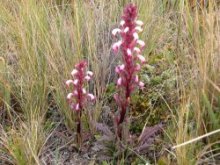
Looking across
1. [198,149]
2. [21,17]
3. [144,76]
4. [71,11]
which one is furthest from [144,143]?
[71,11]

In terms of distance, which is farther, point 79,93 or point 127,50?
point 79,93

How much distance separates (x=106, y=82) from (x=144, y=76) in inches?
9.7

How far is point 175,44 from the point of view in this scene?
2.88 metres

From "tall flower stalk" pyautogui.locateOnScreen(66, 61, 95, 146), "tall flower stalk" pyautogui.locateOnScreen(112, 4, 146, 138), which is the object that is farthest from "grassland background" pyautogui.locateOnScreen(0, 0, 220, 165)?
"tall flower stalk" pyautogui.locateOnScreen(112, 4, 146, 138)

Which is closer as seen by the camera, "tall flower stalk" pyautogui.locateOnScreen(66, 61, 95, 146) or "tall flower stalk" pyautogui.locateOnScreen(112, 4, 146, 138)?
"tall flower stalk" pyautogui.locateOnScreen(112, 4, 146, 138)

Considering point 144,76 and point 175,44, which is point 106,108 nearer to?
point 144,76

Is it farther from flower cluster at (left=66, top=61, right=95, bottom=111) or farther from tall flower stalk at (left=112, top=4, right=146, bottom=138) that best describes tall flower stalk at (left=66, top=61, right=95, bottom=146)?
tall flower stalk at (left=112, top=4, right=146, bottom=138)

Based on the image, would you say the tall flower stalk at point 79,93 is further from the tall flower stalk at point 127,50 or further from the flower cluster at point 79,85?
the tall flower stalk at point 127,50

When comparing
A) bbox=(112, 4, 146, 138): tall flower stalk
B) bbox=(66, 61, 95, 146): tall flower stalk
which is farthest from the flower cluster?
bbox=(112, 4, 146, 138): tall flower stalk

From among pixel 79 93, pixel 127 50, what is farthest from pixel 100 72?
pixel 127 50

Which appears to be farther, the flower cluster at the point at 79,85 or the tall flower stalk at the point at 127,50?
the flower cluster at the point at 79,85

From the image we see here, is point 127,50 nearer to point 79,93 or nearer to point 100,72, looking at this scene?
point 79,93

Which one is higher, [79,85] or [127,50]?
[127,50]

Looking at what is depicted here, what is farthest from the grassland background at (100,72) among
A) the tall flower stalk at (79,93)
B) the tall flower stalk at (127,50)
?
the tall flower stalk at (127,50)
